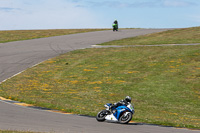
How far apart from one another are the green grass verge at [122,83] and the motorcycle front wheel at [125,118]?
1.30 m

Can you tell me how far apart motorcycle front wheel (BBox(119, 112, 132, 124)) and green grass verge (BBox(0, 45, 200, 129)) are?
1297 mm

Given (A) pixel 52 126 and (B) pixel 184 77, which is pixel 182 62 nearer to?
(B) pixel 184 77

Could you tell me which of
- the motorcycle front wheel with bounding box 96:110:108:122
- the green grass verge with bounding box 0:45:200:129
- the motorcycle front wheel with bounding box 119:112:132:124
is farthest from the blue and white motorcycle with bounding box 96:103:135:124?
the green grass verge with bounding box 0:45:200:129

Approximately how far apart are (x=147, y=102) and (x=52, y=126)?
9.26m

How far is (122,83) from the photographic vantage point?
24.7m

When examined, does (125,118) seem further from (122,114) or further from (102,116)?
(102,116)

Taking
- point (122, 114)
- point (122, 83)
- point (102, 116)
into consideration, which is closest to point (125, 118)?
Result: point (122, 114)

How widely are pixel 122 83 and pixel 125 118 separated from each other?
11.7 meters

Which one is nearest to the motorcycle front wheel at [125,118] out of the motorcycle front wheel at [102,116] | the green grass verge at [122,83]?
the motorcycle front wheel at [102,116]

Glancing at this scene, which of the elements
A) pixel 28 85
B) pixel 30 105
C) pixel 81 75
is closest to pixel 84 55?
pixel 81 75

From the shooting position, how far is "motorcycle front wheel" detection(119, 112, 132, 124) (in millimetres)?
12914

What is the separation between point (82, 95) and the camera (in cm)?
2105

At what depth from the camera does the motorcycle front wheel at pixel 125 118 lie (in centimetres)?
1291

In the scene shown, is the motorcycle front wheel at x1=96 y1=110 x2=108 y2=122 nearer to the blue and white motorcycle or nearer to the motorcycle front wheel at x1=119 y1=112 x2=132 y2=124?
the blue and white motorcycle
